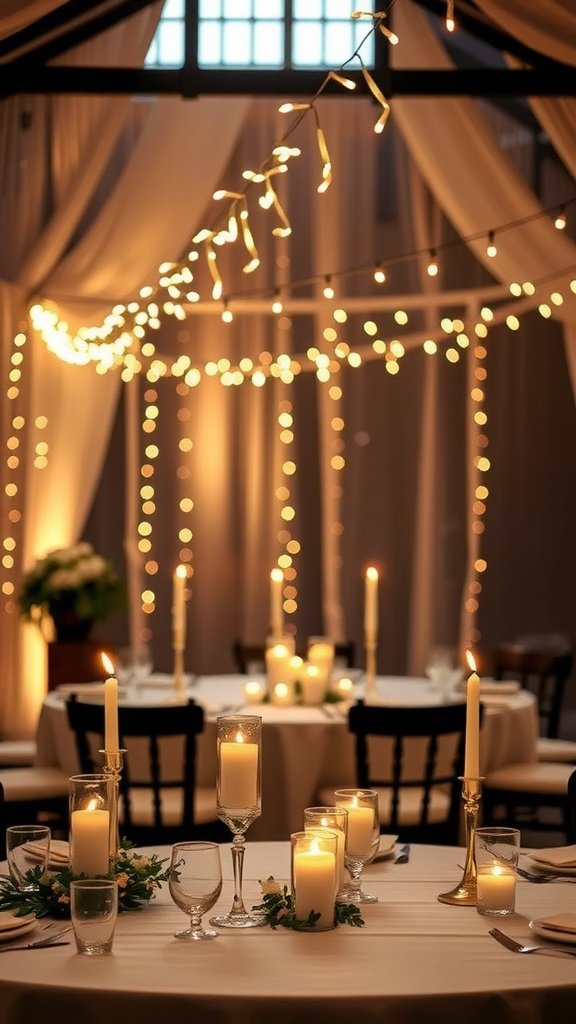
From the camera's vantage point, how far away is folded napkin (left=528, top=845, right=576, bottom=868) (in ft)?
8.63

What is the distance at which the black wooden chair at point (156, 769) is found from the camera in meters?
4.15

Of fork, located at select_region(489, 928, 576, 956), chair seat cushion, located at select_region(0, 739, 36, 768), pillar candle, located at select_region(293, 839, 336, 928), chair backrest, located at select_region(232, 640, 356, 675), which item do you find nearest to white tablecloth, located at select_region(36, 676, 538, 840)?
chair seat cushion, located at select_region(0, 739, 36, 768)

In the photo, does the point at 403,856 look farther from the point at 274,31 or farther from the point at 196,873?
the point at 274,31

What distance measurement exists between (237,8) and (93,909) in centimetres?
642

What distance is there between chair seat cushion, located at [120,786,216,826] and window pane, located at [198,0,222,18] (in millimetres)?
4545

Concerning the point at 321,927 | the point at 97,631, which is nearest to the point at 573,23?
the point at 321,927

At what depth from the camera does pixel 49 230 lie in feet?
22.4

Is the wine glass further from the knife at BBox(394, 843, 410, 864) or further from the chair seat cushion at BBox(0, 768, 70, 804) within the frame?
the chair seat cushion at BBox(0, 768, 70, 804)

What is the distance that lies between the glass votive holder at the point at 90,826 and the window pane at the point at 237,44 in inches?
235

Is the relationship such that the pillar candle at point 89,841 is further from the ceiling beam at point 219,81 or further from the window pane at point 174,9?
the window pane at point 174,9

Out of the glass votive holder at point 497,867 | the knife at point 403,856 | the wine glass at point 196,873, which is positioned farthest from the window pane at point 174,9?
the wine glass at point 196,873

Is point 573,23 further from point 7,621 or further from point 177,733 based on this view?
point 7,621

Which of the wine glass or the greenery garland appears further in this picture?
the greenery garland

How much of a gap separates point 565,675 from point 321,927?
3.70m
